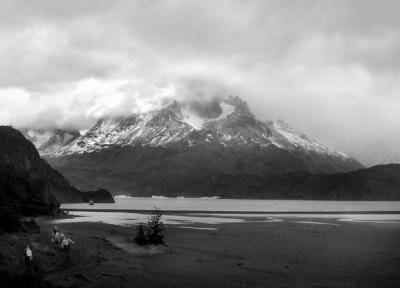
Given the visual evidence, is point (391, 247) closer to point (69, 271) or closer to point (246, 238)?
point (246, 238)

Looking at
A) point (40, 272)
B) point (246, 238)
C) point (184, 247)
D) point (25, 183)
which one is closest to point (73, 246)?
point (184, 247)

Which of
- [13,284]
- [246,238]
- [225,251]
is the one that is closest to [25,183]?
[246,238]

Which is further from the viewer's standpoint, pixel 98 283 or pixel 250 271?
pixel 250 271

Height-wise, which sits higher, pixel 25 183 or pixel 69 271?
pixel 25 183

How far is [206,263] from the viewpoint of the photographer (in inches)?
2131

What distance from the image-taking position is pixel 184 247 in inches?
2675

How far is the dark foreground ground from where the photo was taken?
42.2m

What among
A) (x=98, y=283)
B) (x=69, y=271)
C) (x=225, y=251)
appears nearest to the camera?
(x=98, y=283)

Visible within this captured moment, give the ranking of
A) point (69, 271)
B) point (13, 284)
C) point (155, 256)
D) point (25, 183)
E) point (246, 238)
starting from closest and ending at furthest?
point (13, 284)
point (69, 271)
point (155, 256)
point (246, 238)
point (25, 183)

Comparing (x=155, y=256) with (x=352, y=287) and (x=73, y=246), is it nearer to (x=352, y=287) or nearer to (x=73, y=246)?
(x=73, y=246)

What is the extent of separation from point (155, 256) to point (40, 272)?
1836 cm

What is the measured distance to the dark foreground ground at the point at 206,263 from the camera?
42.2 metres

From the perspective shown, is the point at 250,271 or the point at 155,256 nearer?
the point at 250,271

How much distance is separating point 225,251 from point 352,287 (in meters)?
24.6
